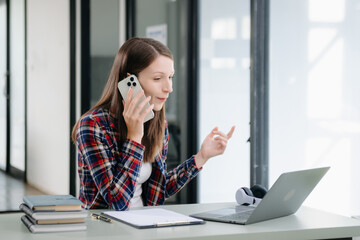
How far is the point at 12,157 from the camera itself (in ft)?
17.3

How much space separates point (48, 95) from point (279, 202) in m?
4.13

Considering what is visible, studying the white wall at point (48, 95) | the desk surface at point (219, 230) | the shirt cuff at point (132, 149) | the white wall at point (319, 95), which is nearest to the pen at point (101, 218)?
the desk surface at point (219, 230)

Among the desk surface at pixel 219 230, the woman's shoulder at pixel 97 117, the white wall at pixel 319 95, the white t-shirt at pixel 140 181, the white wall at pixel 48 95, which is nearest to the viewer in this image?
the desk surface at pixel 219 230

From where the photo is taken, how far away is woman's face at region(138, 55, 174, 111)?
2.03 m

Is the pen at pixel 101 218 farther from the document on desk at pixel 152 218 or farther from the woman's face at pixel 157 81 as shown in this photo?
the woman's face at pixel 157 81

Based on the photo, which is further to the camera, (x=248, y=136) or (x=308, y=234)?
(x=248, y=136)

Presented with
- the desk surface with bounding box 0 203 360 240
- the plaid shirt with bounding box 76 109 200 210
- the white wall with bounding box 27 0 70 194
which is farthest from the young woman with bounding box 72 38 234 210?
the white wall with bounding box 27 0 70 194

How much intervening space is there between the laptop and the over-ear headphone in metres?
0.08

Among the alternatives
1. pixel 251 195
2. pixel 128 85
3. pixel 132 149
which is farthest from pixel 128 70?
pixel 251 195

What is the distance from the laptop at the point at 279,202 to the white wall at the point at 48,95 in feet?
12.0

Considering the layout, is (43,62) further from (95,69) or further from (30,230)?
(30,230)

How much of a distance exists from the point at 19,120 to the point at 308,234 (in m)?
4.18

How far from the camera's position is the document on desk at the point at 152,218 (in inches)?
61.6

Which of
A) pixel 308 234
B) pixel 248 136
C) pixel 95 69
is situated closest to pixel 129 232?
pixel 308 234
